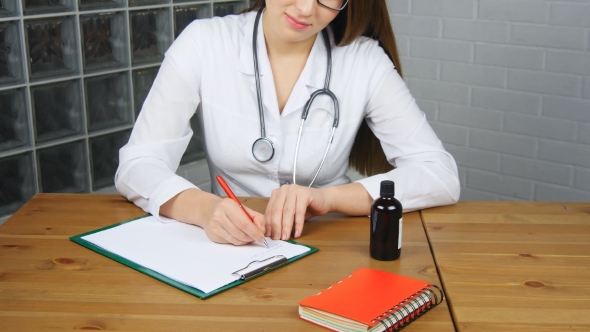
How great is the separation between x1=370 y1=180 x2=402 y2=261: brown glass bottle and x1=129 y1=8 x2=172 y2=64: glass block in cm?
181

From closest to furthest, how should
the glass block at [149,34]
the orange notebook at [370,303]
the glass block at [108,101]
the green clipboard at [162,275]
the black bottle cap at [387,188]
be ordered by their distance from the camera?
the orange notebook at [370,303] → the green clipboard at [162,275] → the black bottle cap at [387,188] → the glass block at [108,101] → the glass block at [149,34]

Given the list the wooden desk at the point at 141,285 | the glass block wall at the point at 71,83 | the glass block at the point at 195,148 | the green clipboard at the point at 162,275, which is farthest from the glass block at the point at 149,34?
the green clipboard at the point at 162,275

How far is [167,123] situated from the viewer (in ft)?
5.54

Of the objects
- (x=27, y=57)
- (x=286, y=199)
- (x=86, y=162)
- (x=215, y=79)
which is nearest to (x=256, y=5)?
(x=215, y=79)

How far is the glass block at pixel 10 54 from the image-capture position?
2334 mm

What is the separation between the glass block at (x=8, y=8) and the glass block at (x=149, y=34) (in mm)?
515

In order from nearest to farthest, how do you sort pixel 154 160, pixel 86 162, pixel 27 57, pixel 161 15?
pixel 154 160
pixel 27 57
pixel 86 162
pixel 161 15

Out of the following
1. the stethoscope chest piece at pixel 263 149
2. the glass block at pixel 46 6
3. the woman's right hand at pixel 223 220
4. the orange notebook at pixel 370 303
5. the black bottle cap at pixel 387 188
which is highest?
the glass block at pixel 46 6

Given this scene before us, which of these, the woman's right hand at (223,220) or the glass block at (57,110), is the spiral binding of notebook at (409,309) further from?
the glass block at (57,110)

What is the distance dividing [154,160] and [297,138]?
370 mm

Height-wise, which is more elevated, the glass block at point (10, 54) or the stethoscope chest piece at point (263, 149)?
the glass block at point (10, 54)

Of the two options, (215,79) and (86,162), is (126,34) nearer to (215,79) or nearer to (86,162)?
(86,162)

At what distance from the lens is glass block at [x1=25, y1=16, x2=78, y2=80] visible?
2.42m

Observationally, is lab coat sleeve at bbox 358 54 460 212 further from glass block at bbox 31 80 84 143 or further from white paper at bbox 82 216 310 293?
glass block at bbox 31 80 84 143
